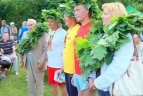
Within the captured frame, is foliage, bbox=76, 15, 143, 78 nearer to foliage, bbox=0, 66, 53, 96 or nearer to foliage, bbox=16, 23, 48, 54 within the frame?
foliage, bbox=16, 23, 48, 54

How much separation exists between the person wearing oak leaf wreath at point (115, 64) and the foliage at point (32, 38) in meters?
2.84

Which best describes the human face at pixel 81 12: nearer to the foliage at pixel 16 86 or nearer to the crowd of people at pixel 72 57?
the crowd of people at pixel 72 57

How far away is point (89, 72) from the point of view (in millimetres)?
4020

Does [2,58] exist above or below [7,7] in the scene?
below

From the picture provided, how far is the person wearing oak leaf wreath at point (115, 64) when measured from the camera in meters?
3.60

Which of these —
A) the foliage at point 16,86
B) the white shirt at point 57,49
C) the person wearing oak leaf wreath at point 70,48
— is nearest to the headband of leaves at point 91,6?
the person wearing oak leaf wreath at point 70,48

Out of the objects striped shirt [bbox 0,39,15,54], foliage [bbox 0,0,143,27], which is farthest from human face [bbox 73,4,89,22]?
foliage [bbox 0,0,143,27]

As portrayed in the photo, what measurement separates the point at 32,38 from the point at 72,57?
5.23 feet

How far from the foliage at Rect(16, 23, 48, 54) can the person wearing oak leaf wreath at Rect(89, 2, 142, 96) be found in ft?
9.33

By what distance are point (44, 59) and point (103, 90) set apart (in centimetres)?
275

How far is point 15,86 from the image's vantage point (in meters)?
9.01

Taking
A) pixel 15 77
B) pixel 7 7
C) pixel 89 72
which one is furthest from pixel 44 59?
pixel 7 7

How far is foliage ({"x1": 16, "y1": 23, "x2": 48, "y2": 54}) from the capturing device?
6.47m

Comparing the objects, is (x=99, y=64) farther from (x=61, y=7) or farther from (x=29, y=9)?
(x=29, y=9)
